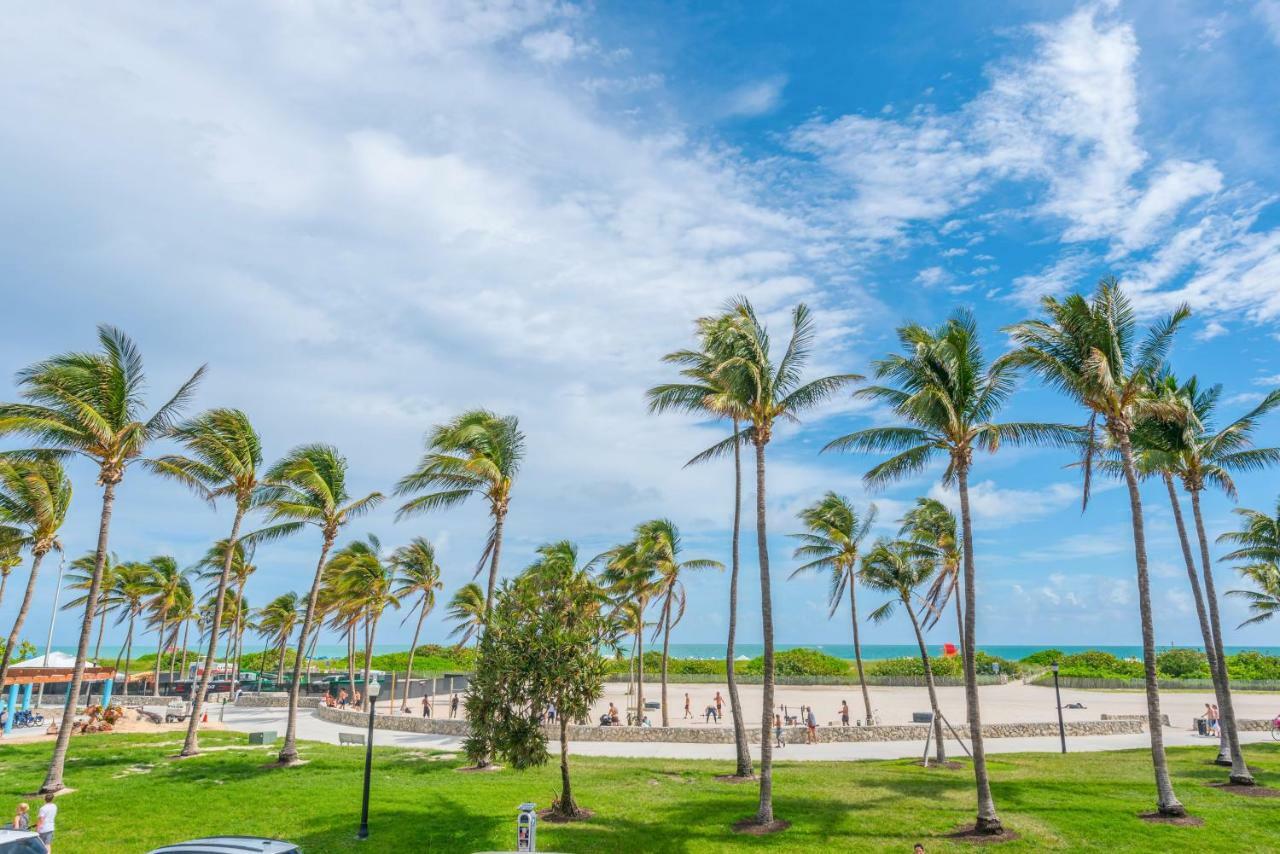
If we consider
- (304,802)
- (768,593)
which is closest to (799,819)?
(768,593)

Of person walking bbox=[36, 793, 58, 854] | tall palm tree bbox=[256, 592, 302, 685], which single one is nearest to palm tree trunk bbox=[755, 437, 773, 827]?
person walking bbox=[36, 793, 58, 854]

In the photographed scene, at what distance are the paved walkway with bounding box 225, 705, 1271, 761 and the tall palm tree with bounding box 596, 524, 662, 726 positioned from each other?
4.94 meters

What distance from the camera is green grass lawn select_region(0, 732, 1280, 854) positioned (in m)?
15.6

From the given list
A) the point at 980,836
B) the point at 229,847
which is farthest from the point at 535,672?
the point at 980,836

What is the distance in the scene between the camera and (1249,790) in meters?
19.6

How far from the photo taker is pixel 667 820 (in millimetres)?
17328

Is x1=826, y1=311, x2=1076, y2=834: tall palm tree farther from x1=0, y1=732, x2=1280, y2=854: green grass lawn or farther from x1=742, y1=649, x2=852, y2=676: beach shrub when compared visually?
x1=742, y1=649, x2=852, y2=676: beach shrub

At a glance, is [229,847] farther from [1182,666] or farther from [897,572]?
[1182,666]

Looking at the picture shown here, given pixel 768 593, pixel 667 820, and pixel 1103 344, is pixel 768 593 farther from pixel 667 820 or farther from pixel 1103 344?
pixel 1103 344

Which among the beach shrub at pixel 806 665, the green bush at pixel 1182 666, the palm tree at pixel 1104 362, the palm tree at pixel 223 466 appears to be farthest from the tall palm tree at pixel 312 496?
the green bush at pixel 1182 666

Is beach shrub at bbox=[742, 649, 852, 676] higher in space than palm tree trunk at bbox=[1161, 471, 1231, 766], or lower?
lower

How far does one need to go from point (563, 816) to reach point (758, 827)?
4.59 metres

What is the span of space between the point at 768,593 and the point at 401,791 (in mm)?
11695

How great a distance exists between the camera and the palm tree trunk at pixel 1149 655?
54.3 ft
